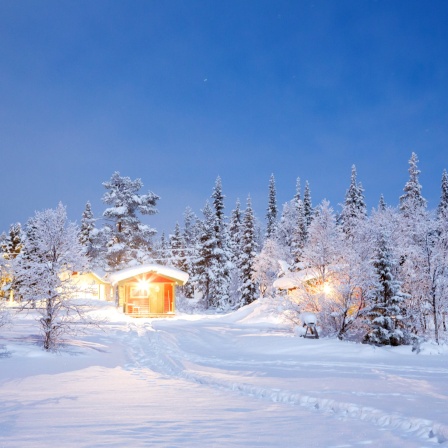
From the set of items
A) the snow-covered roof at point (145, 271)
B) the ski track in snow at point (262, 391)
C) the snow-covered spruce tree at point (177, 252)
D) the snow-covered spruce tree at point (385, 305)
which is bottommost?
the ski track in snow at point (262, 391)

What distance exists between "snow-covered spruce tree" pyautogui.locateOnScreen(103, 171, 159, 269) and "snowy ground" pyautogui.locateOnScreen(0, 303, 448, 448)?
1007 inches

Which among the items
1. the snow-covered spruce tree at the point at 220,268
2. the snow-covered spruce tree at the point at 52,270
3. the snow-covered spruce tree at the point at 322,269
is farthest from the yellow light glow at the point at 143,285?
the snow-covered spruce tree at the point at 52,270

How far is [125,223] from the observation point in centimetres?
4478

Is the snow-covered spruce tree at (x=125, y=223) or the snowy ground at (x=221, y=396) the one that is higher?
the snow-covered spruce tree at (x=125, y=223)

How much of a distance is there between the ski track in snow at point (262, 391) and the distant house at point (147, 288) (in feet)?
59.6

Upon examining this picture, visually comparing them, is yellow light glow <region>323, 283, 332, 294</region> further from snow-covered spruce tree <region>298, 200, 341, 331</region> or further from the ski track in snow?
the ski track in snow

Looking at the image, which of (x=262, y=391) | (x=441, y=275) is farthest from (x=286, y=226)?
(x=262, y=391)

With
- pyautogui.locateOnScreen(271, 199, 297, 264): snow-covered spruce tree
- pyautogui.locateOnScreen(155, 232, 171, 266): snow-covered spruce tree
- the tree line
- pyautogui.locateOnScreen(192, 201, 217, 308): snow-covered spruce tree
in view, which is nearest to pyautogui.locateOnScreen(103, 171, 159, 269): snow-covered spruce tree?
the tree line

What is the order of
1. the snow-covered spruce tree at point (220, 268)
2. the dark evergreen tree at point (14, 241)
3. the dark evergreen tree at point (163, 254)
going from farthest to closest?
the dark evergreen tree at point (163, 254), the dark evergreen tree at point (14, 241), the snow-covered spruce tree at point (220, 268)

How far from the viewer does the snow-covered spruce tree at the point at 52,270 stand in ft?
55.1

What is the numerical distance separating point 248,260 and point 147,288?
46.8 feet

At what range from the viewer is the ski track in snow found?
23.3ft

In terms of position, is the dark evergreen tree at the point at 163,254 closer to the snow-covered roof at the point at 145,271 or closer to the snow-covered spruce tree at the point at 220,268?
the snow-covered spruce tree at the point at 220,268

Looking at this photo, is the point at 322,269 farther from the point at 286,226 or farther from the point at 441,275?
the point at 286,226
